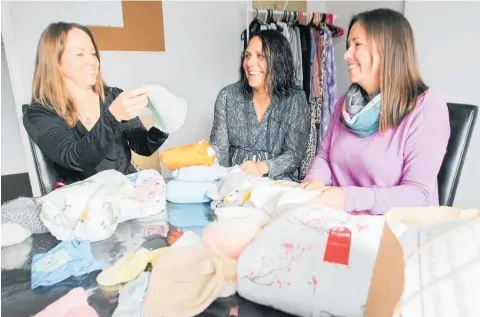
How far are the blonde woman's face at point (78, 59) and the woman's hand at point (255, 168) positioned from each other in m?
0.57

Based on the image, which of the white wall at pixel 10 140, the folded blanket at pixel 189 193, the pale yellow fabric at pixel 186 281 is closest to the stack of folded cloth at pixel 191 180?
the folded blanket at pixel 189 193

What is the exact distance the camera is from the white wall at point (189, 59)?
7.23ft

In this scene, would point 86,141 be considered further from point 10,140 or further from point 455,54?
point 10,140

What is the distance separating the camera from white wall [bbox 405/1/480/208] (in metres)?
1.74

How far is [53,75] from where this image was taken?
1.07m

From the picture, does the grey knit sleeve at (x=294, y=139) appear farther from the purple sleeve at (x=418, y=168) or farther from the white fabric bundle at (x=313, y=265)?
the white fabric bundle at (x=313, y=265)

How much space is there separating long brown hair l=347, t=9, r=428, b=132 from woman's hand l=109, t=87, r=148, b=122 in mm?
650

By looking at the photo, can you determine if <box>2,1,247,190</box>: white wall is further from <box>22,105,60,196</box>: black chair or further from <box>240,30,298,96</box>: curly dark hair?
<box>22,105,60,196</box>: black chair

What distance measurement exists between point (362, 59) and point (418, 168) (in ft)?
1.15

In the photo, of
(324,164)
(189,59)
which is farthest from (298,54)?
(324,164)

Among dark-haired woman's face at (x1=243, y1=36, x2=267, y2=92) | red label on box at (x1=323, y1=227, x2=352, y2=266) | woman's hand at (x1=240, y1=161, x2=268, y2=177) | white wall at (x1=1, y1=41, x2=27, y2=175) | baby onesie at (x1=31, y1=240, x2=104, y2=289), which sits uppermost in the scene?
dark-haired woman's face at (x1=243, y1=36, x2=267, y2=92)

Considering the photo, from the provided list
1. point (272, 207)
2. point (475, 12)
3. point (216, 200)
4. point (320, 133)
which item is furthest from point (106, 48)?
point (475, 12)

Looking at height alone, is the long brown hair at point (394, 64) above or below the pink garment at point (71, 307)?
above

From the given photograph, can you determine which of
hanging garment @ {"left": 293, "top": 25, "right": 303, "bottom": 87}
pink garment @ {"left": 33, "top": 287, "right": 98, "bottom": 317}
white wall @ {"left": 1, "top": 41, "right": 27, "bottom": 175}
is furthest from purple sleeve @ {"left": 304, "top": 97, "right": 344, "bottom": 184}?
white wall @ {"left": 1, "top": 41, "right": 27, "bottom": 175}
